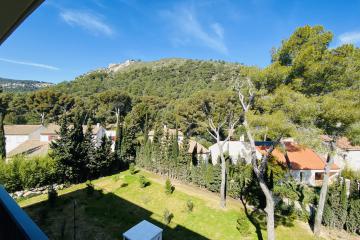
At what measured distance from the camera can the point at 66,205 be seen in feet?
46.4

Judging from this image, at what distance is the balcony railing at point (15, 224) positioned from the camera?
5.90 ft

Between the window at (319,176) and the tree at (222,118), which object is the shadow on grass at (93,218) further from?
the window at (319,176)

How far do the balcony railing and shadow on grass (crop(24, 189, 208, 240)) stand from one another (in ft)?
28.7

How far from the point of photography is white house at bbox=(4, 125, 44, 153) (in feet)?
103

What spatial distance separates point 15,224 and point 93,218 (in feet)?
39.5

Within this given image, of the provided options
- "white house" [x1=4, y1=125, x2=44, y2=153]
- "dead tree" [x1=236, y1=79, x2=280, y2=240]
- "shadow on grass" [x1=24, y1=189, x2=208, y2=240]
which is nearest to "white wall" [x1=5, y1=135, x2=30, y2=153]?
"white house" [x1=4, y1=125, x2=44, y2=153]

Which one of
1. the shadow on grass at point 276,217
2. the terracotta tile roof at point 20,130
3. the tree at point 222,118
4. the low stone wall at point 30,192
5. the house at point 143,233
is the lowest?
the shadow on grass at point 276,217

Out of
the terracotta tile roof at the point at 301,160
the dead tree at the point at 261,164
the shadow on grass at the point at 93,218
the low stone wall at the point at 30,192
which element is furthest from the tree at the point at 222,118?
the low stone wall at the point at 30,192

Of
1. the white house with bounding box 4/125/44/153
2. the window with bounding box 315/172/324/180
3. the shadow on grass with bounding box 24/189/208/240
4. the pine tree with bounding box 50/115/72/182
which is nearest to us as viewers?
the shadow on grass with bounding box 24/189/208/240

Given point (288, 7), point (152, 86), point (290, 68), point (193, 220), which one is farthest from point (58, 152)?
point (152, 86)

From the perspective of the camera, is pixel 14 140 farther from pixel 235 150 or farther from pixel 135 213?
pixel 235 150

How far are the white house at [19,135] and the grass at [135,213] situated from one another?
1869 centimetres

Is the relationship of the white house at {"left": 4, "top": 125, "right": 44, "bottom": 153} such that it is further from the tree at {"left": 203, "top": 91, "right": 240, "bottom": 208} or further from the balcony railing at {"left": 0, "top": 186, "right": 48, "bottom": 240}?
the balcony railing at {"left": 0, "top": 186, "right": 48, "bottom": 240}

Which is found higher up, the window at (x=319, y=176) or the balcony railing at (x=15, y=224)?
the balcony railing at (x=15, y=224)
